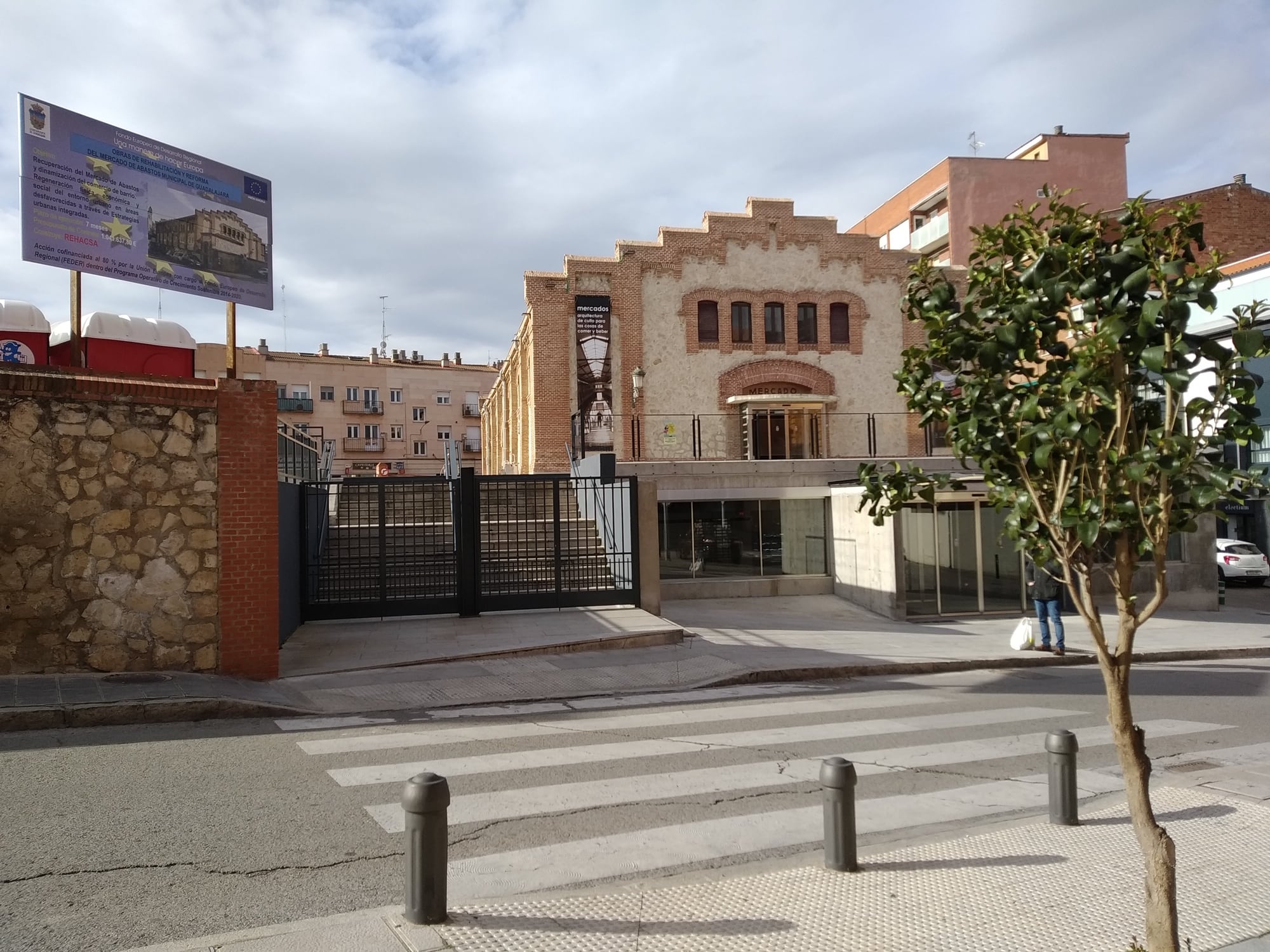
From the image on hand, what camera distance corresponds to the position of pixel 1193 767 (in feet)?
24.0

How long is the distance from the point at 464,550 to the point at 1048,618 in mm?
9064

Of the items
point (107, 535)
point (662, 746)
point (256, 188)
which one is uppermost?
point (256, 188)

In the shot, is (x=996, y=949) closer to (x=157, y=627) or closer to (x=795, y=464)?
(x=157, y=627)

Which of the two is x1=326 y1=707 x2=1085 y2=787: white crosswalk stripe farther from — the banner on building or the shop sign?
the shop sign

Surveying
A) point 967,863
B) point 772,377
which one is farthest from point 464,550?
point 772,377

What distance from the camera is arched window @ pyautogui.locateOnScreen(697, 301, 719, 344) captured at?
29.8 m

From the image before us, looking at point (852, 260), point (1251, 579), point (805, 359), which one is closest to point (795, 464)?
point (805, 359)

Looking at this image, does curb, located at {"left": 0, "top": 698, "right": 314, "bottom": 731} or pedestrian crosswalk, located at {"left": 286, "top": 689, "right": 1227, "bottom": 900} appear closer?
pedestrian crosswalk, located at {"left": 286, "top": 689, "right": 1227, "bottom": 900}

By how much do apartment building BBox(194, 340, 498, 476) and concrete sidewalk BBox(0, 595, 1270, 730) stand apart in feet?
182

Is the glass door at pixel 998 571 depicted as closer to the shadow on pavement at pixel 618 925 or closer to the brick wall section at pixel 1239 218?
the shadow on pavement at pixel 618 925

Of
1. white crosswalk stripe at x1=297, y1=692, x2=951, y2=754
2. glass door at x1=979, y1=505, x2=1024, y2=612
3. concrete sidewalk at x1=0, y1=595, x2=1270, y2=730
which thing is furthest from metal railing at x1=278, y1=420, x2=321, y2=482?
glass door at x1=979, y1=505, x2=1024, y2=612

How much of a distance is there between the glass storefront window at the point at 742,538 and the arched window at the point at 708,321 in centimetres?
920

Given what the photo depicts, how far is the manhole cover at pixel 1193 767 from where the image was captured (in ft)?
23.7

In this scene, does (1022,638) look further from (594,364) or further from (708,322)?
(708,322)
